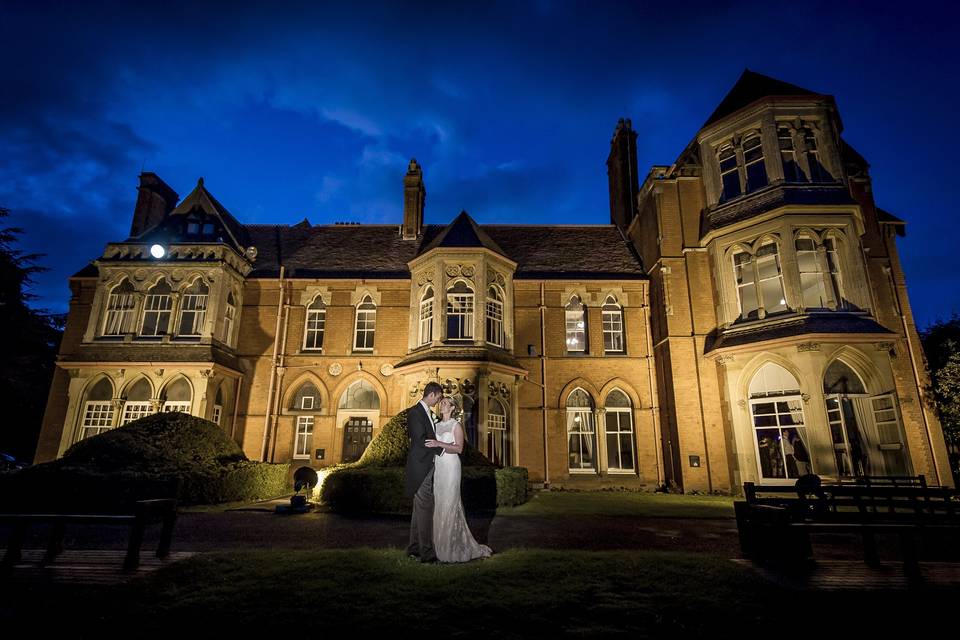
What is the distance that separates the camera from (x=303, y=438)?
20625mm

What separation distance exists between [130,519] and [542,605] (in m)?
5.26

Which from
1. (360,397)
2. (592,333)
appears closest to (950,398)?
(592,333)

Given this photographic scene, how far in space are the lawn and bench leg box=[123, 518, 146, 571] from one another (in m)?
0.51

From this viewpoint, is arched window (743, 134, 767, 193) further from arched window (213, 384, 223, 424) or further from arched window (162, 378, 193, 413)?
arched window (162, 378, 193, 413)

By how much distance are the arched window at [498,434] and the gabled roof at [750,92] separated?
14819 mm

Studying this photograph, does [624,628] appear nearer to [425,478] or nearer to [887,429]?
[425,478]

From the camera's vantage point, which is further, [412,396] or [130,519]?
[412,396]

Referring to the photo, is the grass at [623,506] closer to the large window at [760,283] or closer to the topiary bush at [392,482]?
the topiary bush at [392,482]

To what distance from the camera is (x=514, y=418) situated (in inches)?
770

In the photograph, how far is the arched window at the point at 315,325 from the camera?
856 inches

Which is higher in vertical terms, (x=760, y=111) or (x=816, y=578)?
(x=760, y=111)

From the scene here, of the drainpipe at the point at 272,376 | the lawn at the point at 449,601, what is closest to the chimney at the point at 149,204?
the drainpipe at the point at 272,376

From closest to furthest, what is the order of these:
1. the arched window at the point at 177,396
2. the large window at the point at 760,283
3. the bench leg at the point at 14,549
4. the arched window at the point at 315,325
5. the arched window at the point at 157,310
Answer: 1. the bench leg at the point at 14,549
2. the large window at the point at 760,283
3. the arched window at the point at 177,396
4. the arched window at the point at 157,310
5. the arched window at the point at 315,325

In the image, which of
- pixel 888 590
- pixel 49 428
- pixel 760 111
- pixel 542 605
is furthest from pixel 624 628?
pixel 49 428
